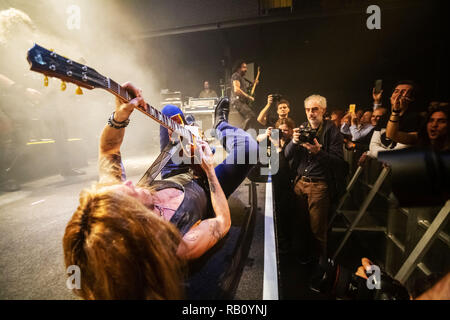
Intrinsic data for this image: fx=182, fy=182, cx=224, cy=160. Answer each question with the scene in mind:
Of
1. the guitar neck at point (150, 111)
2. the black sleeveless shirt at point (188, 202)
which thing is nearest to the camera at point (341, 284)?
the black sleeveless shirt at point (188, 202)

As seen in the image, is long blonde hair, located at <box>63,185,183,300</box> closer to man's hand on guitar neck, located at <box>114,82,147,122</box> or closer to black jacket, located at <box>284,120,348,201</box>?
man's hand on guitar neck, located at <box>114,82,147,122</box>

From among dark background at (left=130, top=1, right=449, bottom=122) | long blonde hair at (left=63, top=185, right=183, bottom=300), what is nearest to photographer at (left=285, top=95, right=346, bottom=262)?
long blonde hair at (left=63, top=185, right=183, bottom=300)

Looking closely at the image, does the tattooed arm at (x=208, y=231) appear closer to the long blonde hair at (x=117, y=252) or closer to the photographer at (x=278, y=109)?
the long blonde hair at (x=117, y=252)

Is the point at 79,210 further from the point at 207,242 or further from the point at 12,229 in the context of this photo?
the point at 12,229

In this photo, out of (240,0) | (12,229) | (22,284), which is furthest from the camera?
(240,0)

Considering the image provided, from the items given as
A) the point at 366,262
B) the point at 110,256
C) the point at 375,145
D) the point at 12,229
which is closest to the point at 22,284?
the point at 110,256

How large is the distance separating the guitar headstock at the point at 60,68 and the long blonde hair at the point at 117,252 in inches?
26.2

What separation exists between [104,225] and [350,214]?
15.2 ft

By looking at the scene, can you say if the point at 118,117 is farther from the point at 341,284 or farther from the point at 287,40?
the point at 287,40

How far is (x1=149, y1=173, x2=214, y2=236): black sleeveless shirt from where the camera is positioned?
1.21 meters

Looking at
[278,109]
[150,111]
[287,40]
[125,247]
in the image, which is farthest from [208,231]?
[287,40]

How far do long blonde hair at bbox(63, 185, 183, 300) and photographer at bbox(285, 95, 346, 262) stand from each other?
80.2 inches

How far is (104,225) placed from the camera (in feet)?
2.53

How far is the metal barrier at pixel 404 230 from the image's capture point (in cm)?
174
